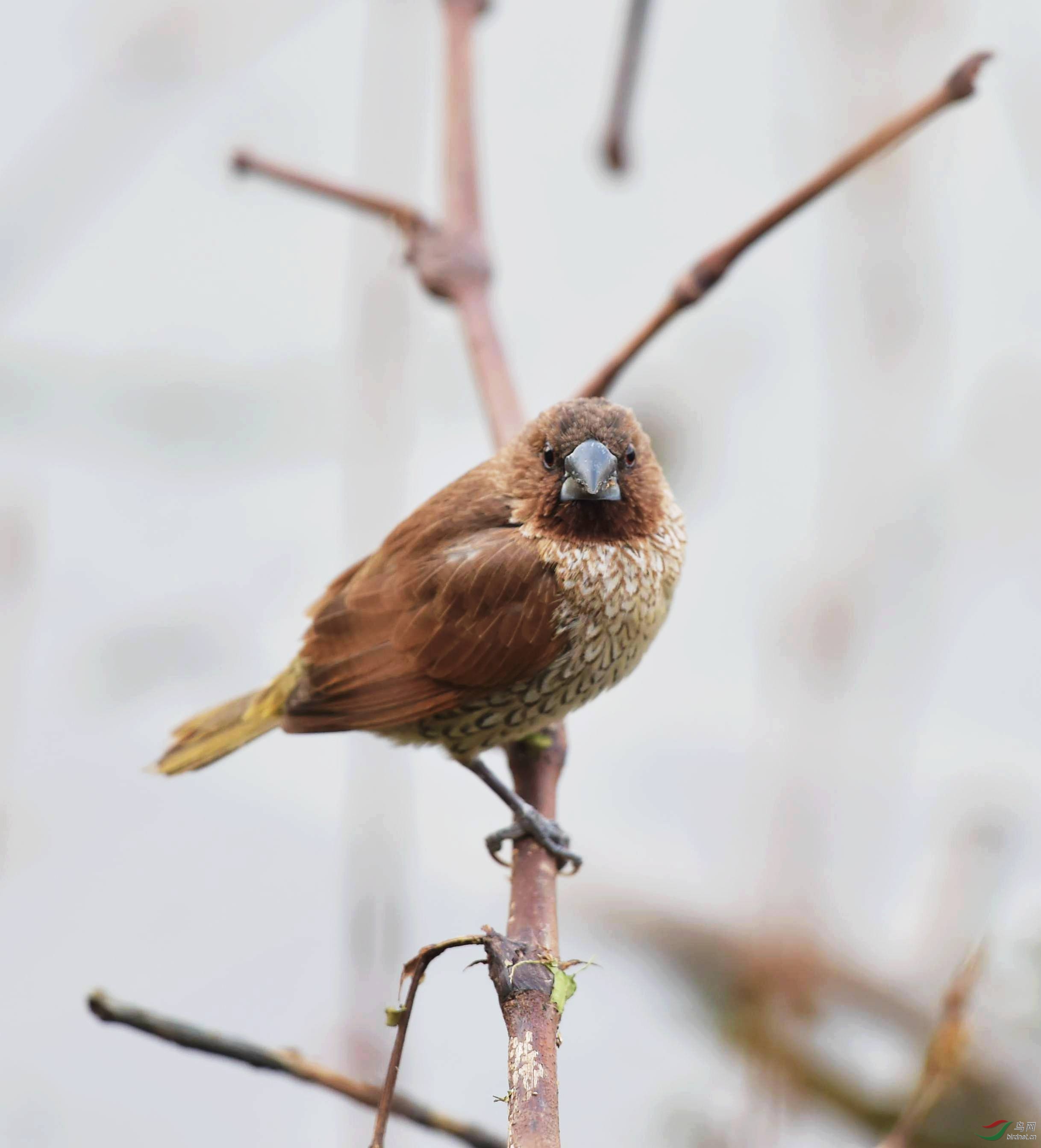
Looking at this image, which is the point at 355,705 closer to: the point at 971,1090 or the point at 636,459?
the point at 636,459

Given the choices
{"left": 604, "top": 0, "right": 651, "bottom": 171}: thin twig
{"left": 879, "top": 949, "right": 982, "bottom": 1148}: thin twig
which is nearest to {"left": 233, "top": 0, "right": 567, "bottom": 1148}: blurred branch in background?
{"left": 604, "top": 0, "right": 651, "bottom": 171}: thin twig

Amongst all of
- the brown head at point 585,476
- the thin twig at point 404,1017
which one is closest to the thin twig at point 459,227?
the brown head at point 585,476

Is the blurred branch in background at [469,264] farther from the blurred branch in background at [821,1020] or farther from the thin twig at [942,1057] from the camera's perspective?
the thin twig at [942,1057]

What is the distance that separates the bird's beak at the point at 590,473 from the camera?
2811 mm

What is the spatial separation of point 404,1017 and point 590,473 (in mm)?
1345

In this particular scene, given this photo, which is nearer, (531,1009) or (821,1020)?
(531,1009)

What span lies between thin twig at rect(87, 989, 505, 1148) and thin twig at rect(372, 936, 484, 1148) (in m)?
0.25

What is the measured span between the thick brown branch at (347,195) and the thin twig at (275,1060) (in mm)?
1799

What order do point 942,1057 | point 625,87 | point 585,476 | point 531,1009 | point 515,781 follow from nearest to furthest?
point 531,1009, point 942,1057, point 585,476, point 515,781, point 625,87

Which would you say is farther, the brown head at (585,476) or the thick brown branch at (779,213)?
the brown head at (585,476)

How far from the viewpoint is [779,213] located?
2518 millimetres

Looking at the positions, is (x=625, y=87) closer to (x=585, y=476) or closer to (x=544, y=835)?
(x=585, y=476)

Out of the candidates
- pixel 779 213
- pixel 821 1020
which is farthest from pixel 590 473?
pixel 821 1020

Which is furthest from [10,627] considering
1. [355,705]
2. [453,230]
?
[453,230]
